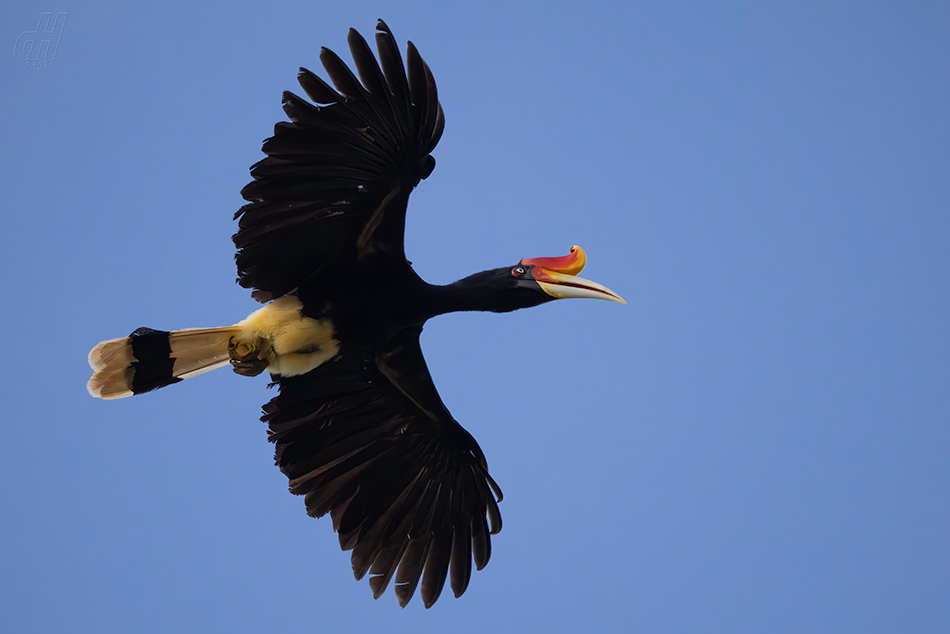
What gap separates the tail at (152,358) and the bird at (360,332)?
10mm

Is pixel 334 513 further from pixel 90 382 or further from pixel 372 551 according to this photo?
pixel 90 382

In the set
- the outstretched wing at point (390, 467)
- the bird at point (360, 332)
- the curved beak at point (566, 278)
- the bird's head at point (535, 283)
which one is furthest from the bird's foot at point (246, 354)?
the curved beak at point (566, 278)

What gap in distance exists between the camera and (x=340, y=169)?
5.50 m

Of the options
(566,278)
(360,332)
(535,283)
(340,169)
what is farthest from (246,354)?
(566,278)

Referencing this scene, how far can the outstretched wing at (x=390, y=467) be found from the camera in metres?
6.46

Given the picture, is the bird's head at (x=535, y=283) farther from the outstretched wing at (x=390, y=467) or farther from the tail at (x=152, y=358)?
the tail at (x=152, y=358)

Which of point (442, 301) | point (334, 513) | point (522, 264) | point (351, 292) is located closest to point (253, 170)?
point (351, 292)

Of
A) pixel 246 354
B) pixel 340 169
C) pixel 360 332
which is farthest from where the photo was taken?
pixel 360 332

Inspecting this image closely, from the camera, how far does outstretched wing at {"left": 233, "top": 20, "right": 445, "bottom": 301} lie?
203 inches

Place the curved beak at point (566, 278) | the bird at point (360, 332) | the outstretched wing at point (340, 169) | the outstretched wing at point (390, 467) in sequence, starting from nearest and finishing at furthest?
the outstretched wing at point (340, 169)
the bird at point (360, 332)
the curved beak at point (566, 278)
the outstretched wing at point (390, 467)

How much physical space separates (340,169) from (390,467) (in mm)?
2493

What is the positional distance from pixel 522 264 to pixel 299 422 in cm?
208

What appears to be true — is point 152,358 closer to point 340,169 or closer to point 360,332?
point 360,332

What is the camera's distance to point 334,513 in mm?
6559
